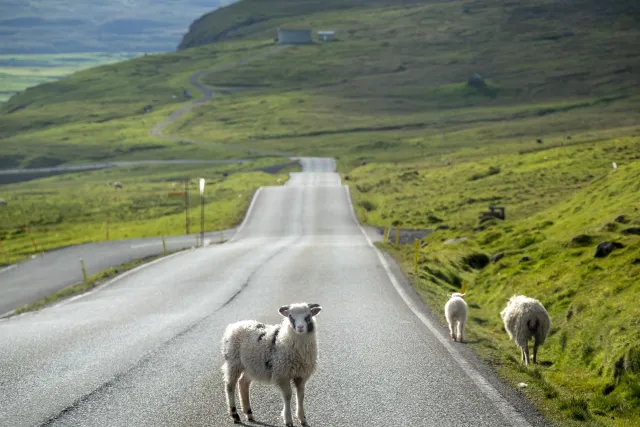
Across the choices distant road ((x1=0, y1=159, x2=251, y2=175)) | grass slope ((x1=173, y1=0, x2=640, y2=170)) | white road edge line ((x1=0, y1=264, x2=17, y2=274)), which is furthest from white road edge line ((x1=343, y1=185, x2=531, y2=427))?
distant road ((x1=0, y1=159, x2=251, y2=175))

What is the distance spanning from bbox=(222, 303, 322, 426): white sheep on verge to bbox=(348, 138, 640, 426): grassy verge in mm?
3292

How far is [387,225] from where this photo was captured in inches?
2194

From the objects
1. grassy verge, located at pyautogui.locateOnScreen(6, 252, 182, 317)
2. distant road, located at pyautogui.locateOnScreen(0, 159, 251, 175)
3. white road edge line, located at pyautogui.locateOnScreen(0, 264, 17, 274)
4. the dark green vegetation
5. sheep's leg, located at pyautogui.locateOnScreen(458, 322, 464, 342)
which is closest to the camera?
the dark green vegetation

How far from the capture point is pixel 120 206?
244 feet

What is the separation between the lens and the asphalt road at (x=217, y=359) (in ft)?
33.0

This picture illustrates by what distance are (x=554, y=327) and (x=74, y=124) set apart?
180 meters

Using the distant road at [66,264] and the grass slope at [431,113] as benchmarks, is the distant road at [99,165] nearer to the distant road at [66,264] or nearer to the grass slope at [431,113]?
the grass slope at [431,113]

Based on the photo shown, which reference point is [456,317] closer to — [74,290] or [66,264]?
[74,290]

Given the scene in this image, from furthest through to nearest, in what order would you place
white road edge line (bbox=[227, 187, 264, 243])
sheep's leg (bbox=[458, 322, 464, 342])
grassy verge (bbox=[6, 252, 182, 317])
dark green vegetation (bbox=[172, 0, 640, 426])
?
white road edge line (bbox=[227, 187, 264, 243]) → grassy verge (bbox=[6, 252, 182, 317]) → sheep's leg (bbox=[458, 322, 464, 342]) → dark green vegetation (bbox=[172, 0, 640, 426])

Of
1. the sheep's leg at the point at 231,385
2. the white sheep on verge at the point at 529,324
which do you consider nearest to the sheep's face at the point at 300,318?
the sheep's leg at the point at 231,385

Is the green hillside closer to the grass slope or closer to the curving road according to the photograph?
the grass slope

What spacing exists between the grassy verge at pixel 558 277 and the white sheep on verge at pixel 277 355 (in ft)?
10.8

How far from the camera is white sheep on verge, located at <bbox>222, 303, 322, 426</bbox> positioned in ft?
30.9

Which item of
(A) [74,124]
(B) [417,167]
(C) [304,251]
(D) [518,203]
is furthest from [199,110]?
(C) [304,251]
